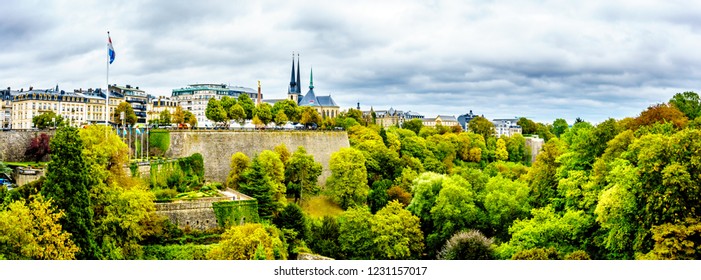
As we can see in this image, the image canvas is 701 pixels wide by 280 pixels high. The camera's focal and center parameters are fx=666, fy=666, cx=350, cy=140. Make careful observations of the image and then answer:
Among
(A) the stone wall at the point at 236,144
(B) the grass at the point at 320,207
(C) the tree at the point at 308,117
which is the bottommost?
(B) the grass at the point at 320,207

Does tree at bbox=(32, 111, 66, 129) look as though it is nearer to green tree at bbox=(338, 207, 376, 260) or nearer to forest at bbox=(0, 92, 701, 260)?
forest at bbox=(0, 92, 701, 260)

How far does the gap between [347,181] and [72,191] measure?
23.7 m

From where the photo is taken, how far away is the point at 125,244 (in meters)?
23.8

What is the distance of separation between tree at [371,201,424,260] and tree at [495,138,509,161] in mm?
40434

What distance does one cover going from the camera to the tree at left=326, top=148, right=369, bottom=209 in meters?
42.8

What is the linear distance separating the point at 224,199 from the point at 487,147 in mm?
44710

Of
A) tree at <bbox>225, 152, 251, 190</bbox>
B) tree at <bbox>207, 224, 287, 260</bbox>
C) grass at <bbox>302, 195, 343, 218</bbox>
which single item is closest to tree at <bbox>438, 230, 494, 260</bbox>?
tree at <bbox>207, 224, 287, 260</bbox>

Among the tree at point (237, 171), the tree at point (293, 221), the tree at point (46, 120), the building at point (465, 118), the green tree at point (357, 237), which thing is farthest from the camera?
the building at point (465, 118)

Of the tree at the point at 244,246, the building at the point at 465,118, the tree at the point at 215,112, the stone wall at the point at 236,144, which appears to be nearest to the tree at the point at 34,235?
the tree at the point at 244,246

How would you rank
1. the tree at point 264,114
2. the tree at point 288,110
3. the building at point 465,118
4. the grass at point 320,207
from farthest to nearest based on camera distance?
the building at point 465,118 < the tree at point 288,110 < the tree at point 264,114 < the grass at point 320,207

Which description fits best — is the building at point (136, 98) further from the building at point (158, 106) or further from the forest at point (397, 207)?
the forest at point (397, 207)

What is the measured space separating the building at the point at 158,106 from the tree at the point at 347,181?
44.3m

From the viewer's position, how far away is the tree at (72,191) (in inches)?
810

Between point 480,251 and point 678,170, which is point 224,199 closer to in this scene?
point 480,251
